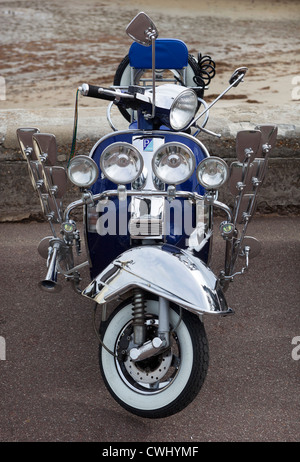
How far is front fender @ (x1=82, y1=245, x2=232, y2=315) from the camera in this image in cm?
259

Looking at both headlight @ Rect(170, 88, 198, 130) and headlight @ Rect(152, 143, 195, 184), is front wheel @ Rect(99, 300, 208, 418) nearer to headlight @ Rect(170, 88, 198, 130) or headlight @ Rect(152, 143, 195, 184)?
headlight @ Rect(152, 143, 195, 184)

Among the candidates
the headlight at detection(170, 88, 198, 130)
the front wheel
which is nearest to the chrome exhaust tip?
the front wheel

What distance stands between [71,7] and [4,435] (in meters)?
Answer: 12.3

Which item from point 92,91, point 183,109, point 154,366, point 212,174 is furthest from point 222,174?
point 154,366

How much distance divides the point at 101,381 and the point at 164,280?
74cm

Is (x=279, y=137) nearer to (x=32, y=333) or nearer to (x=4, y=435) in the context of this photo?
(x=32, y=333)

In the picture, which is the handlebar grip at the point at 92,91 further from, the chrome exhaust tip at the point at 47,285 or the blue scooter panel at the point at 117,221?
the chrome exhaust tip at the point at 47,285

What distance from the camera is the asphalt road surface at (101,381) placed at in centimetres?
278

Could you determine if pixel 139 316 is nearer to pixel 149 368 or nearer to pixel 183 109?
pixel 149 368

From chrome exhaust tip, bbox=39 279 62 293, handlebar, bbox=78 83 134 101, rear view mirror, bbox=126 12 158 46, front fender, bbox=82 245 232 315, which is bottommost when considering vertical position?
chrome exhaust tip, bbox=39 279 62 293

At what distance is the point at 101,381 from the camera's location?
122 inches

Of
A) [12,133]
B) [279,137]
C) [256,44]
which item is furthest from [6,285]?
[256,44]

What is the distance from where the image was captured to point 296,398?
2947 mm

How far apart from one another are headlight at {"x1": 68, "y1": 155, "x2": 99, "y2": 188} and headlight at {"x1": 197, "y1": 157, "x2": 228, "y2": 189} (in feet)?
1.40
